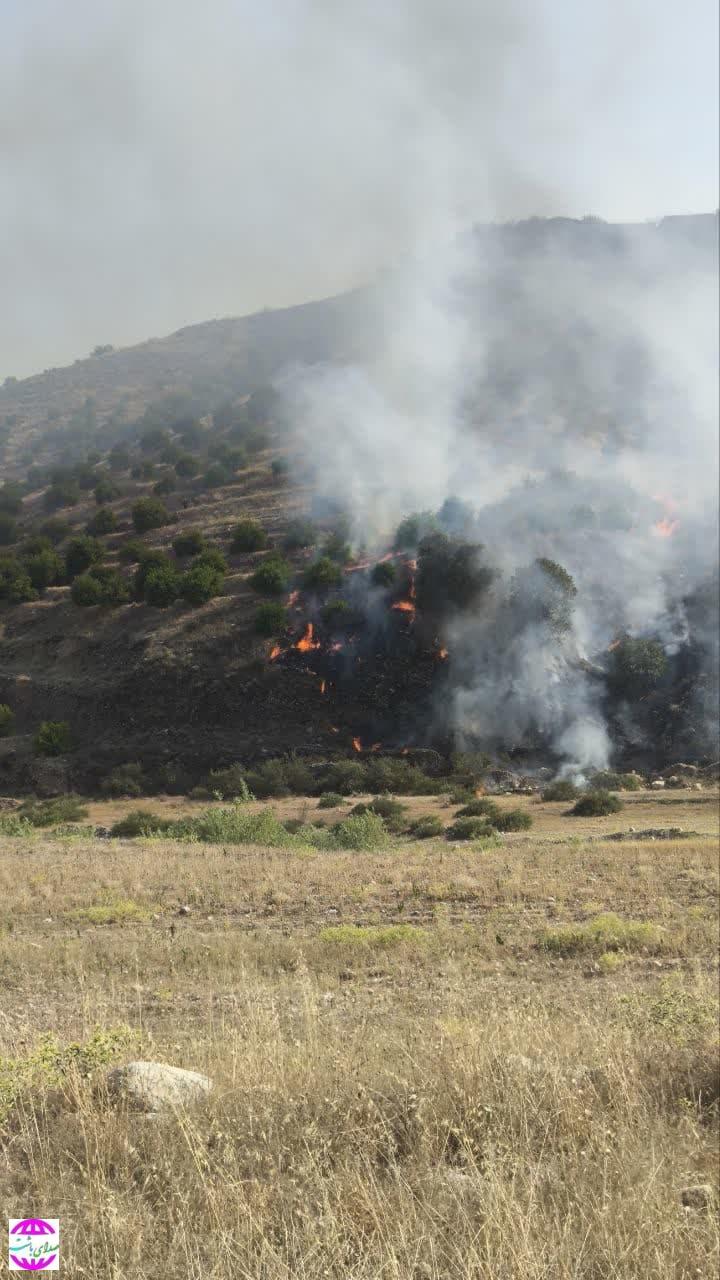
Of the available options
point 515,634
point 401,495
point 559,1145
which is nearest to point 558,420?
point 401,495

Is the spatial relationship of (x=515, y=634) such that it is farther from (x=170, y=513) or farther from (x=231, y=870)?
(x=170, y=513)

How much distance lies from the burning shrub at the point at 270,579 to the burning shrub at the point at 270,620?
2857 mm

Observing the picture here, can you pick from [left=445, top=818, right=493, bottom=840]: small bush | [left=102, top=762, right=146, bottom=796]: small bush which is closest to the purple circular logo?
[left=445, top=818, right=493, bottom=840]: small bush

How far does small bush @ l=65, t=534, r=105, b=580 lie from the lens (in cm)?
6362

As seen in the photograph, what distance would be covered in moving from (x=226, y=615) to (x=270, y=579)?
3573 millimetres

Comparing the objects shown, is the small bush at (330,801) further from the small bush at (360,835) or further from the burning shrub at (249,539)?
the burning shrub at (249,539)

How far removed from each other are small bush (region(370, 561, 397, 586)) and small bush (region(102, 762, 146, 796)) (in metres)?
17.4

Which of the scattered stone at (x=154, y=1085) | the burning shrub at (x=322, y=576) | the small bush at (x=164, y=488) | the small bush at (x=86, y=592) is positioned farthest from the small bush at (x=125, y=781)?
the small bush at (x=164, y=488)

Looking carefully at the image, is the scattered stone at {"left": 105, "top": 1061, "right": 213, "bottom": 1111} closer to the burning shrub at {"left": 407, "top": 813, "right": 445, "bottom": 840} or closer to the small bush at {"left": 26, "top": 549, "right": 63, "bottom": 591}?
the burning shrub at {"left": 407, "top": 813, "right": 445, "bottom": 840}

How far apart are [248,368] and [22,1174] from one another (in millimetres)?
140909

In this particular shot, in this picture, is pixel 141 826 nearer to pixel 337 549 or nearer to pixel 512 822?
pixel 512 822

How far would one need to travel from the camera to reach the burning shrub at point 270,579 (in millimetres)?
53844

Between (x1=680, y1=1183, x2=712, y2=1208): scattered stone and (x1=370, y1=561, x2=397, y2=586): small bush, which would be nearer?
(x1=680, y1=1183, x2=712, y2=1208): scattered stone

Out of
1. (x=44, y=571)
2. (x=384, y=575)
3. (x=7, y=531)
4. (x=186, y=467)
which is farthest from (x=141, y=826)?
(x=186, y=467)
